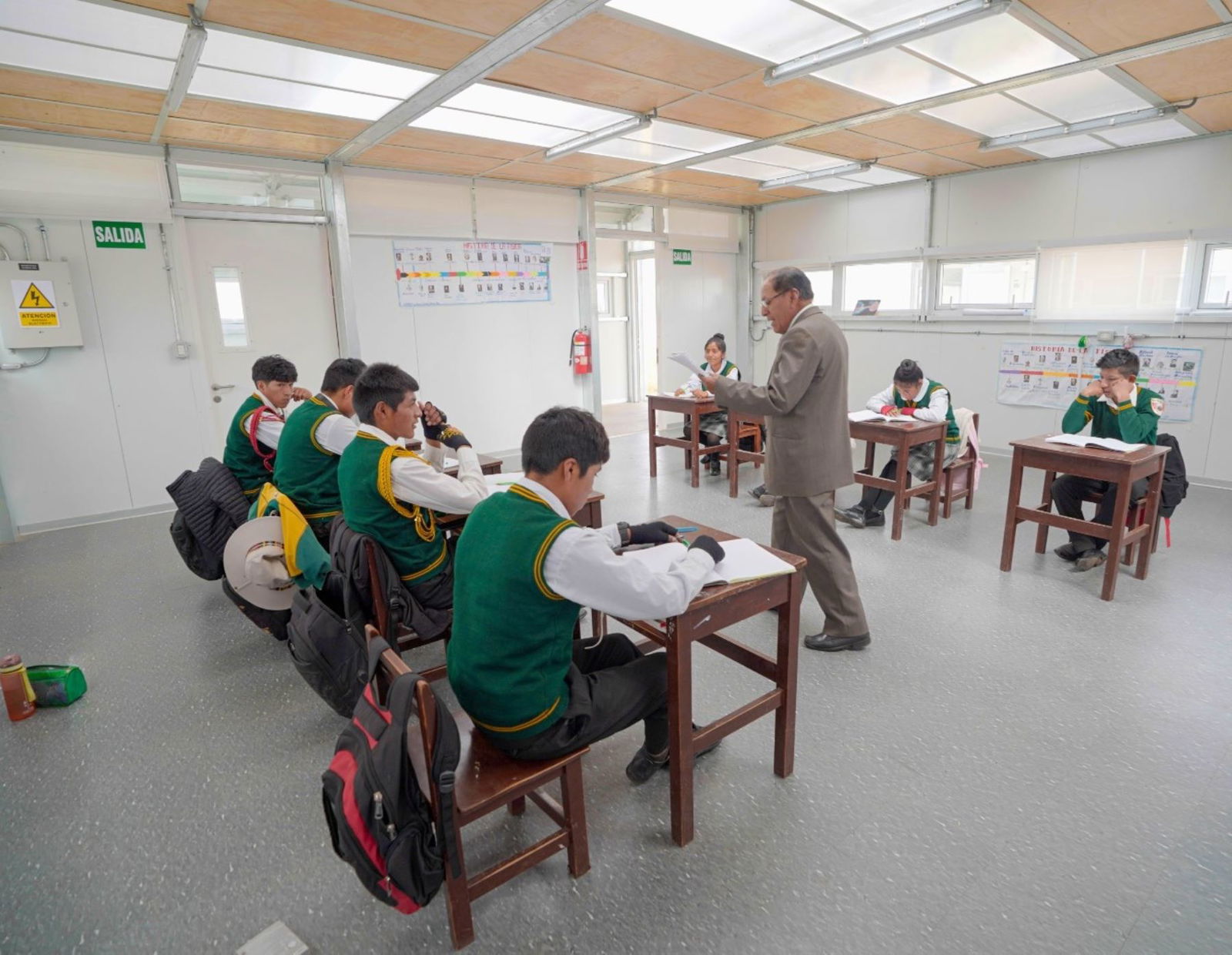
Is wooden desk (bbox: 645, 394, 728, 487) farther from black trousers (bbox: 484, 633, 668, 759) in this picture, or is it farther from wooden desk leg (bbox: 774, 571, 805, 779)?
black trousers (bbox: 484, 633, 668, 759)

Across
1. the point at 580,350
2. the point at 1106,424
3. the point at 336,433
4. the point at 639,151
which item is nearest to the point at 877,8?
the point at 1106,424

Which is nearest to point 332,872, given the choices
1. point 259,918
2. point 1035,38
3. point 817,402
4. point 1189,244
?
point 259,918

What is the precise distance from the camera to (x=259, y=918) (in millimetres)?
1553

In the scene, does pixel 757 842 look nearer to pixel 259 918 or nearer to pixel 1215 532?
pixel 259 918

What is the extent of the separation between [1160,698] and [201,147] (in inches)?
232

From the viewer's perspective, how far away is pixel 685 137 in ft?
15.2

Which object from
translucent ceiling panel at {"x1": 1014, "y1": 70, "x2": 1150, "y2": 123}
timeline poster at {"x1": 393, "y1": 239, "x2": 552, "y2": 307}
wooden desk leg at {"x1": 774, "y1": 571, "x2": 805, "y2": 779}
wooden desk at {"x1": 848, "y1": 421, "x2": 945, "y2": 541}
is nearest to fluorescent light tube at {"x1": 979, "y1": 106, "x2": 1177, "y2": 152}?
translucent ceiling panel at {"x1": 1014, "y1": 70, "x2": 1150, "y2": 123}

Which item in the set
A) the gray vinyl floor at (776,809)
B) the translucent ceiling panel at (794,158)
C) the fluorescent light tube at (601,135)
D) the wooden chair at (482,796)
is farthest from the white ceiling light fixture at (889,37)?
the wooden chair at (482,796)

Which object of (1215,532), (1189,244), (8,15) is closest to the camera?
(8,15)

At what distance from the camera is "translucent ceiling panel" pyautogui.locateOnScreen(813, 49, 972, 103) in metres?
3.27

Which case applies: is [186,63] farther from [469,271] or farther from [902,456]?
[902,456]

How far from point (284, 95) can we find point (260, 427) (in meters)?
1.82

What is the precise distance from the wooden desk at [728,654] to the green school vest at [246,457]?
213cm

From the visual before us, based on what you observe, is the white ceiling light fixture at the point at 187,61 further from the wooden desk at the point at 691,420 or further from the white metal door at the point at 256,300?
the wooden desk at the point at 691,420
